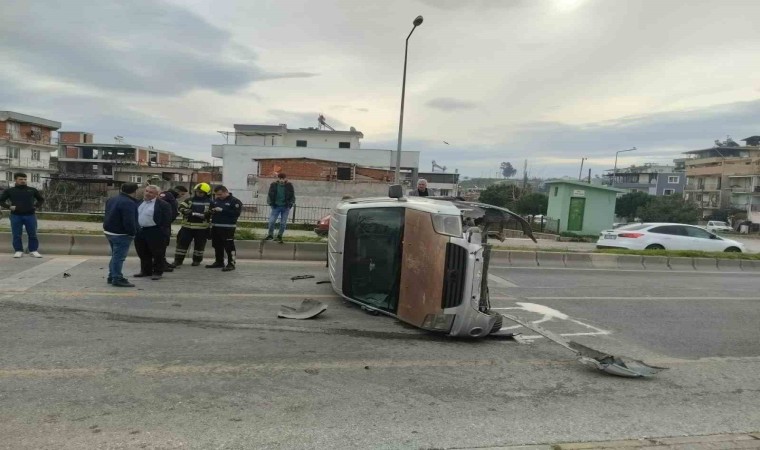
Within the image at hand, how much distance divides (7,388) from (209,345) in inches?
64.8

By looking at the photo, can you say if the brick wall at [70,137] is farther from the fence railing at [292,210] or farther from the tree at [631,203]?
the tree at [631,203]

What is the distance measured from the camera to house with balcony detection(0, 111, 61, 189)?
208 feet

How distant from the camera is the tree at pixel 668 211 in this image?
53938 mm

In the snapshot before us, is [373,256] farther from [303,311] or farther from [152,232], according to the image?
[152,232]

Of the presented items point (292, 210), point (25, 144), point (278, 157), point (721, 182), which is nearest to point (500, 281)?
point (292, 210)

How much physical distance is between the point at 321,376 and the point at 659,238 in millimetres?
16509

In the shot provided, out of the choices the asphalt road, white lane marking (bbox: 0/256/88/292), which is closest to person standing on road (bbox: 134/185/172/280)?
the asphalt road

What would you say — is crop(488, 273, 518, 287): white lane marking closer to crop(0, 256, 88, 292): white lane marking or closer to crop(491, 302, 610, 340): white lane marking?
crop(491, 302, 610, 340): white lane marking

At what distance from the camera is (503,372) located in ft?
15.6

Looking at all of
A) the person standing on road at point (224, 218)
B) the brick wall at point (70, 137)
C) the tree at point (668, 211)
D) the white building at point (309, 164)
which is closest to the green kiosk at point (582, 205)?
the white building at point (309, 164)

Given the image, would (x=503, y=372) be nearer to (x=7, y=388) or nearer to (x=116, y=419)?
(x=116, y=419)

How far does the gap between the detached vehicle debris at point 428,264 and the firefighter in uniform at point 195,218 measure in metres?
3.85

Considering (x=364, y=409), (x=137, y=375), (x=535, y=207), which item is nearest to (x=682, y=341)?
(x=364, y=409)

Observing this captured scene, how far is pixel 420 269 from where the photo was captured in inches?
223
